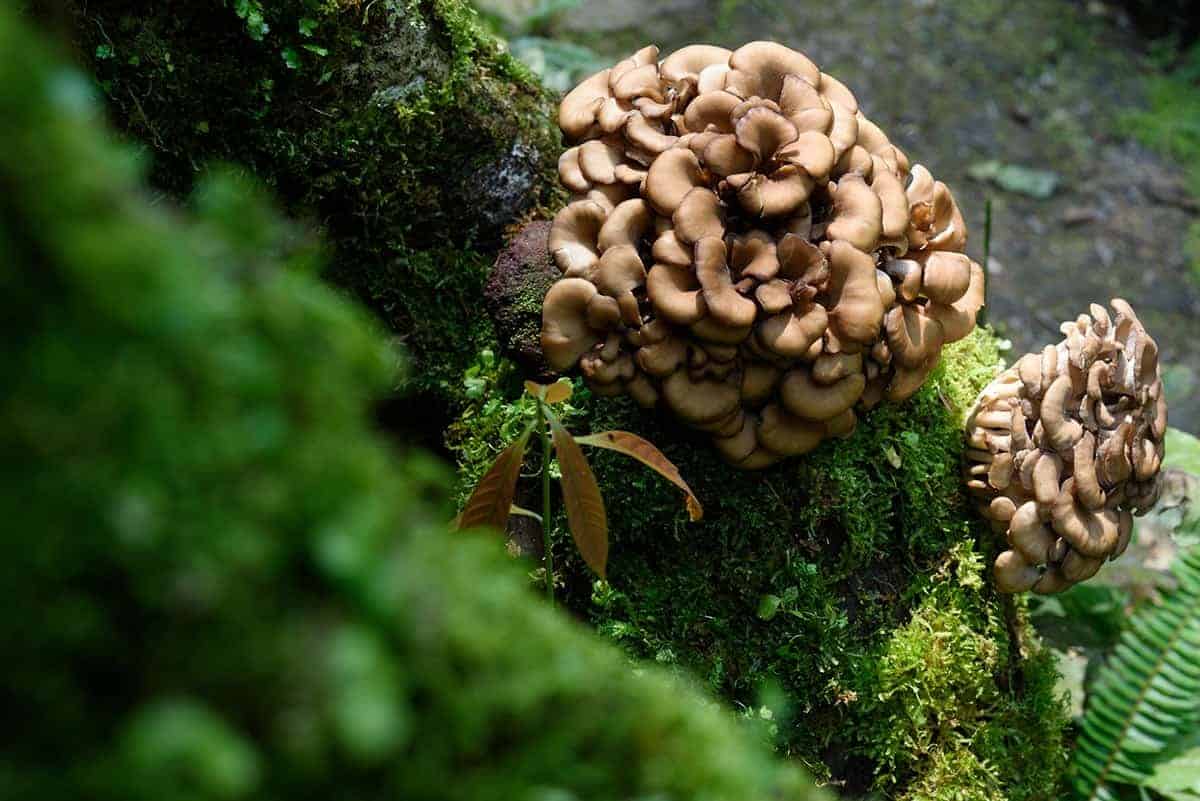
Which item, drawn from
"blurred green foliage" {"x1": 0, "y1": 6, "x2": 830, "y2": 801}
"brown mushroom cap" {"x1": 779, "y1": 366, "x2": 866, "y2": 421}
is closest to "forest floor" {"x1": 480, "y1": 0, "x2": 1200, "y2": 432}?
"brown mushroom cap" {"x1": 779, "y1": 366, "x2": 866, "y2": 421}

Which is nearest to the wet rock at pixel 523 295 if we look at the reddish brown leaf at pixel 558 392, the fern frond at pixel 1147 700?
the reddish brown leaf at pixel 558 392

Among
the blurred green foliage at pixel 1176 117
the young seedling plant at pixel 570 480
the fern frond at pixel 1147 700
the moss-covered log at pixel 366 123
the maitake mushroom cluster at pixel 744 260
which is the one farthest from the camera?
the blurred green foliage at pixel 1176 117

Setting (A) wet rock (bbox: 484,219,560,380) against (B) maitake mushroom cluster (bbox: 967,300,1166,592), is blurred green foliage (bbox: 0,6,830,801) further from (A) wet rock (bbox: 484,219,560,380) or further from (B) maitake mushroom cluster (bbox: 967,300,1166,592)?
(B) maitake mushroom cluster (bbox: 967,300,1166,592)

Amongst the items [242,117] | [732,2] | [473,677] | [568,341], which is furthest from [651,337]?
[732,2]

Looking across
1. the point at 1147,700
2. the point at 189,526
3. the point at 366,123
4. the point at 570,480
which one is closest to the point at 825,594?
the point at 570,480

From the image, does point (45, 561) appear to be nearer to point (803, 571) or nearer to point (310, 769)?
point (310, 769)

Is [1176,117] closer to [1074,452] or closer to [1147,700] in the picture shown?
[1147,700]

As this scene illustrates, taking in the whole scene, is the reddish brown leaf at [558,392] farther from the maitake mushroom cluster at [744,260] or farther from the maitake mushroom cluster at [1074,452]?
the maitake mushroom cluster at [1074,452]

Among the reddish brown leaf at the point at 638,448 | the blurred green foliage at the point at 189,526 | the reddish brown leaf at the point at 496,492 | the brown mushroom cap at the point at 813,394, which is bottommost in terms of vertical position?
the reddish brown leaf at the point at 496,492
